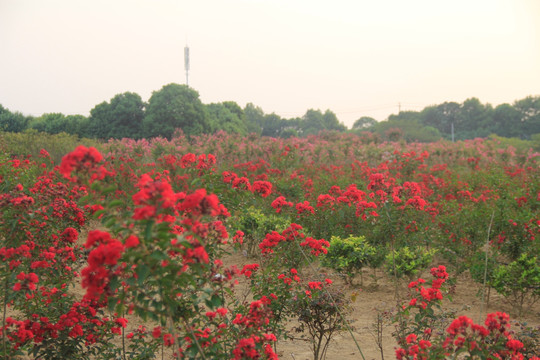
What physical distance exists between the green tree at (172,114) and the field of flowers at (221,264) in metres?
22.6

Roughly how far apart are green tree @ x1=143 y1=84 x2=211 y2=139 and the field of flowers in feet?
74.3

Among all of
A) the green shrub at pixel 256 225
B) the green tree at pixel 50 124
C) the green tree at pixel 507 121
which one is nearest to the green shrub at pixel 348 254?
the green shrub at pixel 256 225

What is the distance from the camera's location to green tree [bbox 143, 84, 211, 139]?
101 feet

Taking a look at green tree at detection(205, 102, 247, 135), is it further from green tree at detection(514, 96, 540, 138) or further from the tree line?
green tree at detection(514, 96, 540, 138)

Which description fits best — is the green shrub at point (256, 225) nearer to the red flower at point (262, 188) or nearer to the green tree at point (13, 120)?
the red flower at point (262, 188)

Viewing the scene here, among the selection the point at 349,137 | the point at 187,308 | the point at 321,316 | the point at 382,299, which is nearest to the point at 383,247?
the point at 382,299

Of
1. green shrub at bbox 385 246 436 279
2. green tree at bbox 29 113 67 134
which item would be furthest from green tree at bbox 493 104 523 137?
green shrub at bbox 385 246 436 279

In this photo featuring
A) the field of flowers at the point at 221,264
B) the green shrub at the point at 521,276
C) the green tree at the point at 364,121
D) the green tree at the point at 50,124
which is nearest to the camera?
the field of flowers at the point at 221,264

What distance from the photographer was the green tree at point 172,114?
30.7 meters

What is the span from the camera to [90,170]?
159cm

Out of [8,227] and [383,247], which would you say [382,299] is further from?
[8,227]

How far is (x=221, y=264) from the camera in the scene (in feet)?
7.57

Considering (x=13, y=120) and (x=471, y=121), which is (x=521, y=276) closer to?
(x=13, y=120)

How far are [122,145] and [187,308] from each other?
47.4 feet
